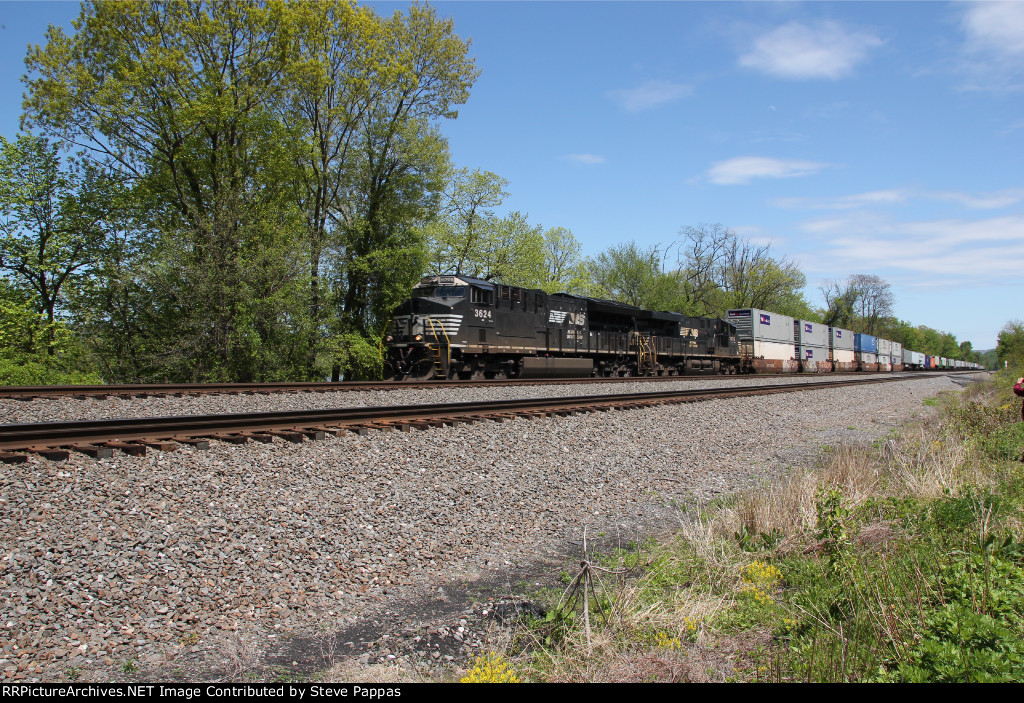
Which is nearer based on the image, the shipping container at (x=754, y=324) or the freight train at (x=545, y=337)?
the freight train at (x=545, y=337)

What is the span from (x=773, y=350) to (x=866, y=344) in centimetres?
2368

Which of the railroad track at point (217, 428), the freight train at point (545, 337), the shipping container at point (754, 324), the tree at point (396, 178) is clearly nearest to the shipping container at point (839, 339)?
the shipping container at point (754, 324)

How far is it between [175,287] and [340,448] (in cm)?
1619

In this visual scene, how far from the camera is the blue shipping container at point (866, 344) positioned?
55259 mm

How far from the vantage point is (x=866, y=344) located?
2266 inches

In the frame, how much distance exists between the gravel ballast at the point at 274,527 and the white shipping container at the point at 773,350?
105 ft

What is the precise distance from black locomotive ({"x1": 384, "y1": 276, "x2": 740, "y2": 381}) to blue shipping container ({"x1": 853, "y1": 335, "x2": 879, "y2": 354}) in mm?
34589

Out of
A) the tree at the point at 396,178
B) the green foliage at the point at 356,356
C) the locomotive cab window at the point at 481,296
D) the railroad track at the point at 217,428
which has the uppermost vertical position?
the tree at the point at 396,178

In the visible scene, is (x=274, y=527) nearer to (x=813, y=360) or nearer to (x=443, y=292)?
(x=443, y=292)

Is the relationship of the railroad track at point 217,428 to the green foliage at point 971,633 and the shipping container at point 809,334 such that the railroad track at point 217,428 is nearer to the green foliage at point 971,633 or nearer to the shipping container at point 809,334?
the green foliage at point 971,633

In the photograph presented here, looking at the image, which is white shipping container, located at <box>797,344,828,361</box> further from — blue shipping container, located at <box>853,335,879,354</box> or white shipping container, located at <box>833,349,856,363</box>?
blue shipping container, located at <box>853,335,879,354</box>

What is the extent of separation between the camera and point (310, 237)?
24.2m

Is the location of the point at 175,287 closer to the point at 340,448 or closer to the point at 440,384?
the point at 440,384

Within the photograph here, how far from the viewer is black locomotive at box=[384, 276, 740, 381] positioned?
19125 millimetres
